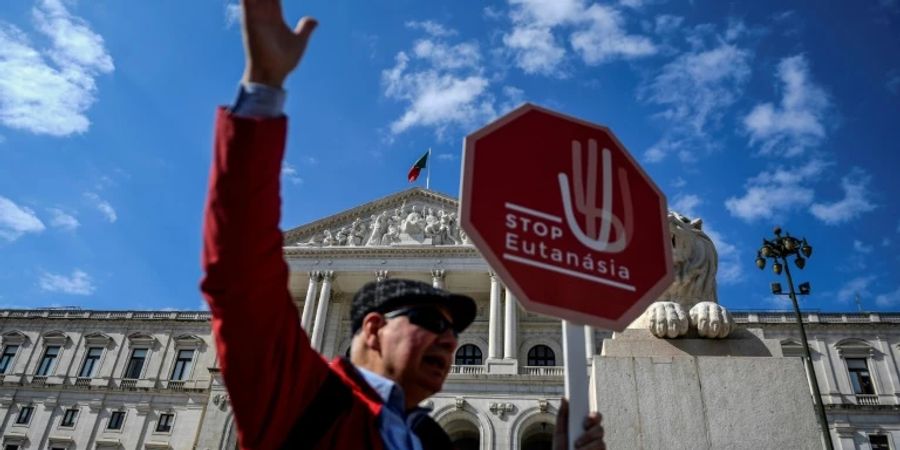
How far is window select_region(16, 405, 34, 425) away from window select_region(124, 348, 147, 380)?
5933 mm

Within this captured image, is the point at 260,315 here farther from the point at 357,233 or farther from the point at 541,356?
the point at 357,233

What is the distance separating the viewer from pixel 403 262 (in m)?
39.6

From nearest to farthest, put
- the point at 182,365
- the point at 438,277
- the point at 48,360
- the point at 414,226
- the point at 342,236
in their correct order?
the point at 438,277 < the point at 414,226 < the point at 342,236 < the point at 182,365 < the point at 48,360

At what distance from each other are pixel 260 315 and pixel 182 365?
45.7 meters

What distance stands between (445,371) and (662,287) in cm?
95

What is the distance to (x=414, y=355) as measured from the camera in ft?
6.93

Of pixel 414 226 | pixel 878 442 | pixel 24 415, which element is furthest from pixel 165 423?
pixel 878 442

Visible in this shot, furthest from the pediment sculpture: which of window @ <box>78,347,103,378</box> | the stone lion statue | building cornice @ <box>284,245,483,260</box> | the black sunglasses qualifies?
the black sunglasses

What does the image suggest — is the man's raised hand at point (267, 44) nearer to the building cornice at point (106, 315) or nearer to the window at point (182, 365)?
the window at point (182, 365)

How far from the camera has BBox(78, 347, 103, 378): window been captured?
1671 inches

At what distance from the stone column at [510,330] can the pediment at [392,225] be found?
5.22m

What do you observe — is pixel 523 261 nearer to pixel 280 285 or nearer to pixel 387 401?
pixel 387 401

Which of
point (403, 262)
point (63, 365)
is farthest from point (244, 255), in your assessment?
point (63, 365)

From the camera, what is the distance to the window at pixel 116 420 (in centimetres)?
3962
